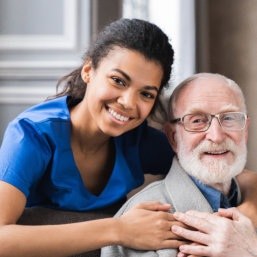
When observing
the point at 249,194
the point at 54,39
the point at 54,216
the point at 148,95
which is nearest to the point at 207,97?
the point at 148,95

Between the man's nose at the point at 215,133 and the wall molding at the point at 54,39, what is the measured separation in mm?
1141

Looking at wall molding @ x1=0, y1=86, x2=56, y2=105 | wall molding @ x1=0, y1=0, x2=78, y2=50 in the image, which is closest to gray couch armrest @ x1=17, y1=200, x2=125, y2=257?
wall molding @ x1=0, y1=86, x2=56, y2=105

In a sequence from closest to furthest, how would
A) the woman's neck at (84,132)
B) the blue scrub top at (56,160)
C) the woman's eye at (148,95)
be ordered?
the blue scrub top at (56,160)
the woman's eye at (148,95)
the woman's neck at (84,132)

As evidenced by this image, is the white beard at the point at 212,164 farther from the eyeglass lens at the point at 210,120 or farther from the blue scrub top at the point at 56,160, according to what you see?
the blue scrub top at the point at 56,160

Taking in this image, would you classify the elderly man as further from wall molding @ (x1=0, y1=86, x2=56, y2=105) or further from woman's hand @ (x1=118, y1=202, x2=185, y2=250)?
wall molding @ (x1=0, y1=86, x2=56, y2=105)

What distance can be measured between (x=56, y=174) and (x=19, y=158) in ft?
0.66

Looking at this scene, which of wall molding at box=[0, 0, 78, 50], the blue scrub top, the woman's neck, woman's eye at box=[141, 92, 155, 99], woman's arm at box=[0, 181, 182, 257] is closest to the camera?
woman's arm at box=[0, 181, 182, 257]

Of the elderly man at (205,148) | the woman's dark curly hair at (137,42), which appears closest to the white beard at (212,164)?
the elderly man at (205,148)

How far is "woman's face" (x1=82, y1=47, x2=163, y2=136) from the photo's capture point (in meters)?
1.42

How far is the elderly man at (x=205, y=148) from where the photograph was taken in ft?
4.68

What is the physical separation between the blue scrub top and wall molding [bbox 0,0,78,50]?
2.50 ft

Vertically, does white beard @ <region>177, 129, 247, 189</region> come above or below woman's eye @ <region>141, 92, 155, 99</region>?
below

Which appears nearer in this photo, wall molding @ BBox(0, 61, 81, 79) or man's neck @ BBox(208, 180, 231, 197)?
man's neck @ BBox(208, 180, 231, 197)

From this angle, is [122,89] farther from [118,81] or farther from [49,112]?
[49,112]
